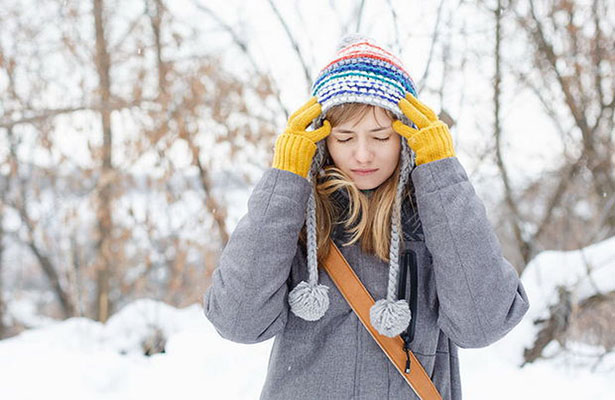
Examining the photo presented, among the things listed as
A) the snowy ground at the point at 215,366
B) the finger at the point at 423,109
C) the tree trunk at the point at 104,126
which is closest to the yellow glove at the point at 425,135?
the finger at the point at 423,109

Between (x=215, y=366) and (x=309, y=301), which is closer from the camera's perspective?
(x=309, y=301)

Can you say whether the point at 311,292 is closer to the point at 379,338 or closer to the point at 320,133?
the point at 379,338

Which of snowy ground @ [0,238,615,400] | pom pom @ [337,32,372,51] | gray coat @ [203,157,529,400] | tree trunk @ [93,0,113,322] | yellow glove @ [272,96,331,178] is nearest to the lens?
gray coat @ [203,157,529,400]

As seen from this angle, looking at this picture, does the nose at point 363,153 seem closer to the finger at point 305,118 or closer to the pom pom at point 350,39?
the finger at point 305,118

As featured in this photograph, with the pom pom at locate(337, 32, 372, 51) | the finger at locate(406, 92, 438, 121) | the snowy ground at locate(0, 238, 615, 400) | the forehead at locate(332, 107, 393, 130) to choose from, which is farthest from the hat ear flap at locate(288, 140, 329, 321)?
the snowy ground at locate(0, 238, 615, 400)

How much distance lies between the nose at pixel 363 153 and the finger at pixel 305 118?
13 cm

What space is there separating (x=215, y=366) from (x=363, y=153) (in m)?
2.27

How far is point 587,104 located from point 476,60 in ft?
4.79

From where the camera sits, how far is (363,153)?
1271 mm

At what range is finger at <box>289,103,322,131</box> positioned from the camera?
1.30 m

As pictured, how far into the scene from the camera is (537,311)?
11.7 feet

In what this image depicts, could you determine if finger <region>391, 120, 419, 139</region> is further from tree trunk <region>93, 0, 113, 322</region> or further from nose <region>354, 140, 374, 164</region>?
tree trunk <region>93, 0, 113, 322</region>

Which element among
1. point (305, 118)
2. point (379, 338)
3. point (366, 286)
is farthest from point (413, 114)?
point (379, 338)

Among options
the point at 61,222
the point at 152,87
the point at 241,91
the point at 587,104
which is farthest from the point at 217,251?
the point at 587,104
